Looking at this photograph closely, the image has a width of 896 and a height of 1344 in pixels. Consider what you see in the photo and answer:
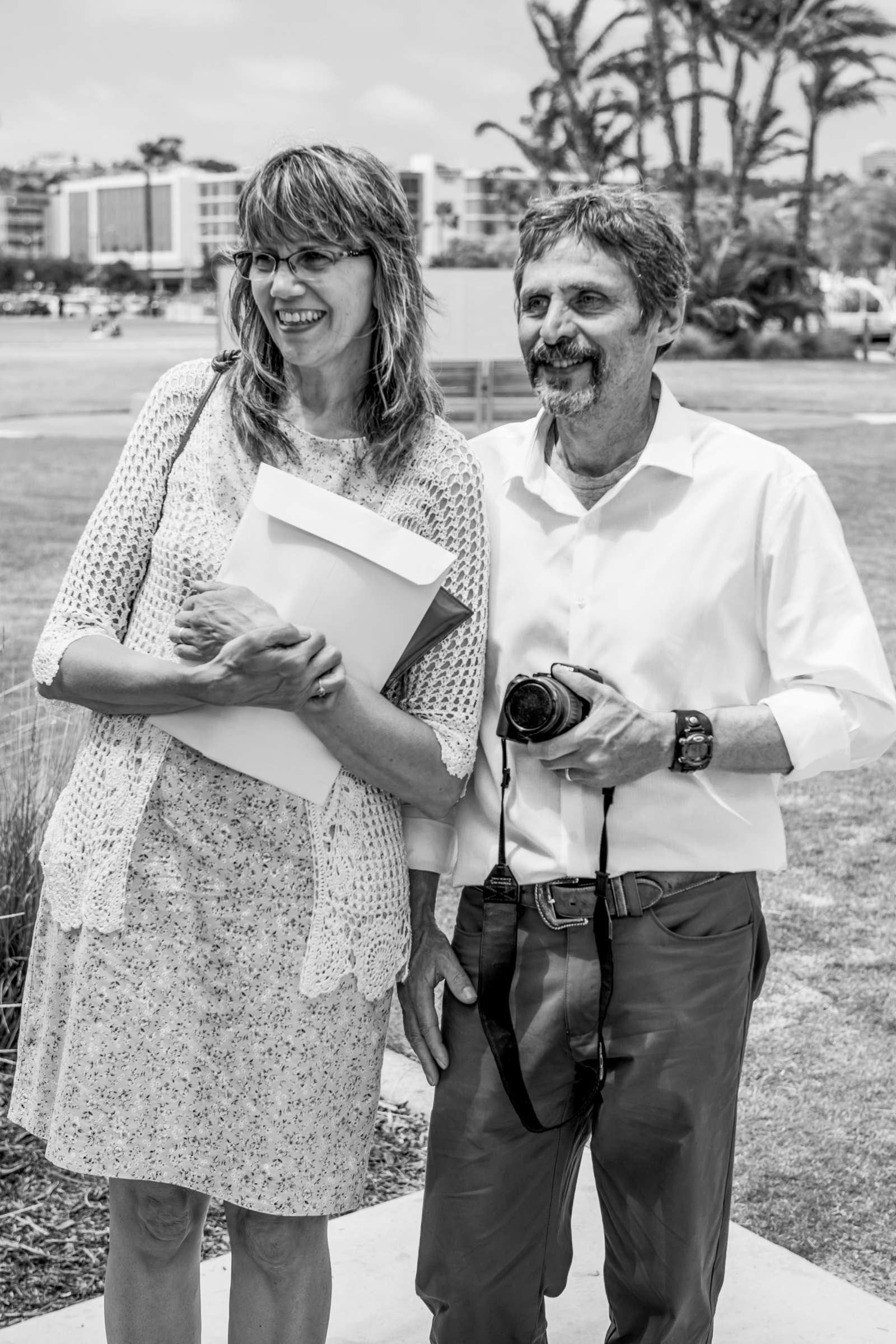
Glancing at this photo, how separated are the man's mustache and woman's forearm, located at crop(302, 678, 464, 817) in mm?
565

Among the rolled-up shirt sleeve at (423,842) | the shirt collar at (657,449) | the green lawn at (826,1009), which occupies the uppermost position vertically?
the shirt collar at (657,449)

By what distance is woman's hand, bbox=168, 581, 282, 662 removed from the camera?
6.59ft

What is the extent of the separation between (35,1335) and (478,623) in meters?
1.64

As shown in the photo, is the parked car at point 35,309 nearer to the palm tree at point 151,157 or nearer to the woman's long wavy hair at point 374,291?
the palm tree at point 151,157

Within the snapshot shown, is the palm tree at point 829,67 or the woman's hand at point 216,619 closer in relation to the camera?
the woman's hand at point 216,619

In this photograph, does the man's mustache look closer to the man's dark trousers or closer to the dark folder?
the dark folder

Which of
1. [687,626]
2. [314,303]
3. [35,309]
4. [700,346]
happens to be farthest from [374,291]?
[35,309]

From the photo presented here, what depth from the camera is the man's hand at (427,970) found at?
2.42 meters

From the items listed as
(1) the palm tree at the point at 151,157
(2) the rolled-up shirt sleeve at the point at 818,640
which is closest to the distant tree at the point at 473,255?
(2) the rolled-up shirt sleeve at the point at 818,640

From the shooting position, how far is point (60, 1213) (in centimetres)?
329

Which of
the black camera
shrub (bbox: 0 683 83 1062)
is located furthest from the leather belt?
shrub (bbox: 0 683 83 1062)

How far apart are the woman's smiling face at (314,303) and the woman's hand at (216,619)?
39 centimetres

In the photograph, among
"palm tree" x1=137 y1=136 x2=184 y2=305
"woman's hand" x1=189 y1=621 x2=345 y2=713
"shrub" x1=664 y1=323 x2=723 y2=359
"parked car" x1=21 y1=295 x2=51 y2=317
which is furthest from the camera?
"palm tree" x1=137 y1=136 x2=184 y2=305

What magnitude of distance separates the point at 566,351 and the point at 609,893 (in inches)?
31.8
